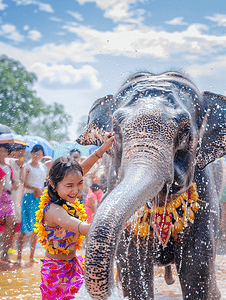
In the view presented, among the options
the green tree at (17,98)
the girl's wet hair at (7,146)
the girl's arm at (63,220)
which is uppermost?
the green tree at (17,98)

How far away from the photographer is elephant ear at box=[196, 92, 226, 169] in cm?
273

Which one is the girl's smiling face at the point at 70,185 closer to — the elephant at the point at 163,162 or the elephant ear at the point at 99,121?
the elephant at the point at 163,162

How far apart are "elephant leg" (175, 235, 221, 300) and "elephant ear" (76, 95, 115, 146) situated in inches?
45.9

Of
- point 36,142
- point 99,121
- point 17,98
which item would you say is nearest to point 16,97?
point 17,98

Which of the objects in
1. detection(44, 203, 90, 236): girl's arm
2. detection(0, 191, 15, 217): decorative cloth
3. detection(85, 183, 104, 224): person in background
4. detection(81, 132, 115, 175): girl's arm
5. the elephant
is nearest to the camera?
the elephant

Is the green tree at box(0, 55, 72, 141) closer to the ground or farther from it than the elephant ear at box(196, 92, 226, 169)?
farther from it

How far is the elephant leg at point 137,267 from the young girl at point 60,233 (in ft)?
1.54

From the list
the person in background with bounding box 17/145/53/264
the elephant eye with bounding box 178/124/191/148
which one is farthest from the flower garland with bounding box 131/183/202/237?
the person in background with bounding box 17/145/53/264

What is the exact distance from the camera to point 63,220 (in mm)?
2266

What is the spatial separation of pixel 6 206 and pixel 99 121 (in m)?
2.85

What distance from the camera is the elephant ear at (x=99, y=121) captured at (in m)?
3.01

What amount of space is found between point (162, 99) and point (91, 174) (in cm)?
490

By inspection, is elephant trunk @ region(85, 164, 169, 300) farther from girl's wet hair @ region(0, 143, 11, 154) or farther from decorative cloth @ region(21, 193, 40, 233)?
decorative cloth @ region(21, 193, 40, 233)

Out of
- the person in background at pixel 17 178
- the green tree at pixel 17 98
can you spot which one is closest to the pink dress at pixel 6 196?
the person in background at pixel 17 178
